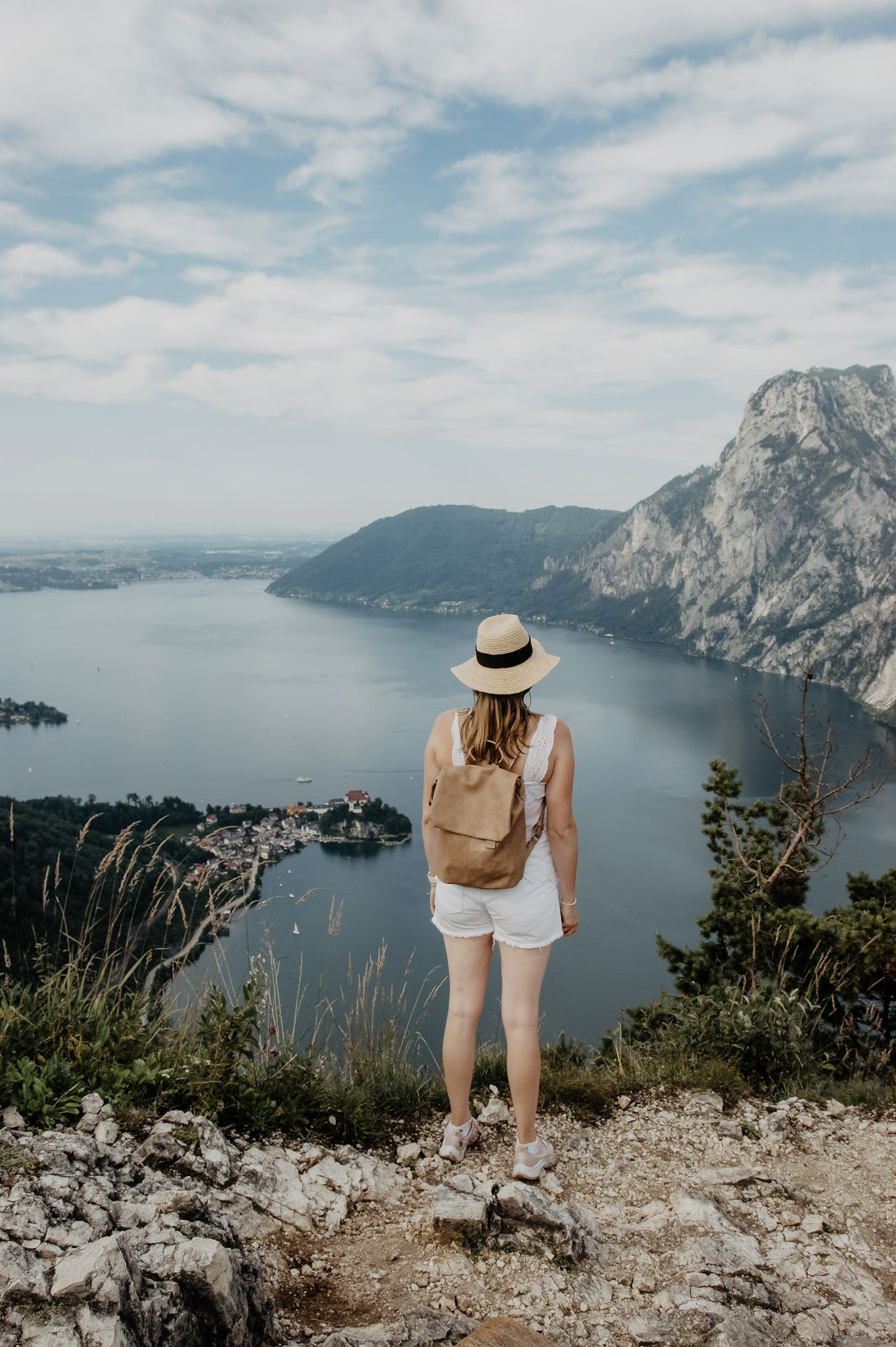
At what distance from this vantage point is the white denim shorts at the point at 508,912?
1919 millimetres

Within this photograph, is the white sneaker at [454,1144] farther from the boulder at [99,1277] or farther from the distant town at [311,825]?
the distant town at [311,825]

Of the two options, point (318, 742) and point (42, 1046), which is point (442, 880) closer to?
point (42, 1046)

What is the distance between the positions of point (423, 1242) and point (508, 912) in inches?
30.1

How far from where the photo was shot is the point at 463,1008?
2.04 metres

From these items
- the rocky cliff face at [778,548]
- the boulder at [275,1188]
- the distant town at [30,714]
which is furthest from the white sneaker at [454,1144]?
the rocky cliff face at [778,548]

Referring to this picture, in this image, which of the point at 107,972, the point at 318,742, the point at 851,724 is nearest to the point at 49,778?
the point at 318,742

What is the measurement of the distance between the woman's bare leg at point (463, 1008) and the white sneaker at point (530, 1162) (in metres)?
0.19

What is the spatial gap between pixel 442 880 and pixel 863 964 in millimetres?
3637

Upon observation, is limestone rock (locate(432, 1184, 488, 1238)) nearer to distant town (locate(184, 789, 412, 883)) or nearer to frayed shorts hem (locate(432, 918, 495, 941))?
frayed shorts hem (locate(432, 918, 495, 941))

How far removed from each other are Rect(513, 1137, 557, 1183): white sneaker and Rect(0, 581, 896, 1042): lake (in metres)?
0.87

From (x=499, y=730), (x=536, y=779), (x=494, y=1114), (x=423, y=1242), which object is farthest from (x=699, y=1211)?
(x=499, y=730)

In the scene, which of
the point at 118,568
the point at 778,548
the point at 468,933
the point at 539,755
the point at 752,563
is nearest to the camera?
the point at 539,755

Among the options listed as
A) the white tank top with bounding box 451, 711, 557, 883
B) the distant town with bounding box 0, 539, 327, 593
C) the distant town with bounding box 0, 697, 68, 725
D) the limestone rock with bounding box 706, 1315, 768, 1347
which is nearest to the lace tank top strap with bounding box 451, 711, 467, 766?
the white tank top with bounding box 451, 711, 557, 883

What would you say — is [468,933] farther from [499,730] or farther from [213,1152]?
[213,1152]
